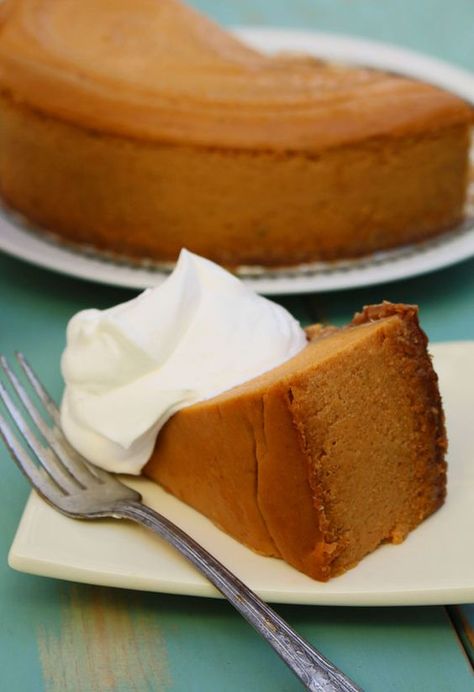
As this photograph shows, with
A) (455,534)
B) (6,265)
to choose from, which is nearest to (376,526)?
(455,534)

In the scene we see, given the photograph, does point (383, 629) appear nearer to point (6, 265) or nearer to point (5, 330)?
point (5, 330)

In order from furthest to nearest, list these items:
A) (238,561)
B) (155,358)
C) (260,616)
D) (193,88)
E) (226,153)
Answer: (193,88)
(226,153)
(155,358)
(238,561)
(260,616)

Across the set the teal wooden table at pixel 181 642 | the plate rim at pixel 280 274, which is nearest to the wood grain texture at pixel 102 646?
the teal wooden table at pixel 181 642

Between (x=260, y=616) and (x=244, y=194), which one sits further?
(x=244, y=194)

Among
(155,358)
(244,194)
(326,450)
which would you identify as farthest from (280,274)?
(326,450)

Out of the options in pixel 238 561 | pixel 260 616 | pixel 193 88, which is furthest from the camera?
pixel 193 88

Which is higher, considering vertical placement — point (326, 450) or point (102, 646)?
point (326, 450)

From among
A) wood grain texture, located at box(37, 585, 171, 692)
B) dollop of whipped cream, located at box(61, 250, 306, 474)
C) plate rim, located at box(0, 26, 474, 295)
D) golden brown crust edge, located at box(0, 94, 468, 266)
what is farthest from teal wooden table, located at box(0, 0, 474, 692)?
golden brown crust edge, located at box(0, 94, 468, 266)

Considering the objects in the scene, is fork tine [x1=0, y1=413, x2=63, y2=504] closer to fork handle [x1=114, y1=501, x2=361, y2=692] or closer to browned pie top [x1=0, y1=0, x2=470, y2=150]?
fork handle [x1=114, y1=501, x2=361, y2=692]

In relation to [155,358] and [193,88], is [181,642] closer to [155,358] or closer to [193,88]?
[155,358]
